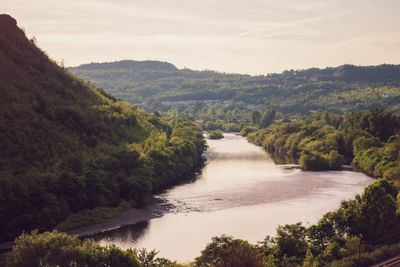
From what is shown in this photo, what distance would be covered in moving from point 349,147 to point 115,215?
96.2 metres

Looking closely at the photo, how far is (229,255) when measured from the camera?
5406 centimetres

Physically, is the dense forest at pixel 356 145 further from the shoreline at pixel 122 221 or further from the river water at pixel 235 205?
the shoreline at pixel 122 221

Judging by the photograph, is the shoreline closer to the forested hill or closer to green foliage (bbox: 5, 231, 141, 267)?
the forested hill

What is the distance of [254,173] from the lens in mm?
149375

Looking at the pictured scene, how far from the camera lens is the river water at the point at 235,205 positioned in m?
84.7

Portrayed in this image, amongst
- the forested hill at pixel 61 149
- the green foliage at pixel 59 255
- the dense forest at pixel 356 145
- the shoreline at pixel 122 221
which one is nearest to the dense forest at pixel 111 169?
the green foliage at pixel 59 255

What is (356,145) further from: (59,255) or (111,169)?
(59,255)

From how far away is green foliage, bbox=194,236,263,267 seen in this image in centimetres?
5238

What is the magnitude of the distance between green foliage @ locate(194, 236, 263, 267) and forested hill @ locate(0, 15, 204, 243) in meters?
35.6

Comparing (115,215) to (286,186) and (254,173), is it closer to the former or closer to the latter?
(286,186)

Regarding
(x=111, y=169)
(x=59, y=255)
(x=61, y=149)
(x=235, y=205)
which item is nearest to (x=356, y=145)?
(x=235, y=205)

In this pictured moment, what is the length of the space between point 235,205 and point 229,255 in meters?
55.0

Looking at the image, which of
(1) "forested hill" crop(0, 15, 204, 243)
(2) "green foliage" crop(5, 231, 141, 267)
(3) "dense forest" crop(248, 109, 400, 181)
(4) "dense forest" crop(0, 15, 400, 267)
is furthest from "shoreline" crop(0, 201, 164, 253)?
(3) "dense forest" crop(248, 109, 400, 181)

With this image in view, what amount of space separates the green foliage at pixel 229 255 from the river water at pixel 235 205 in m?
15.8
